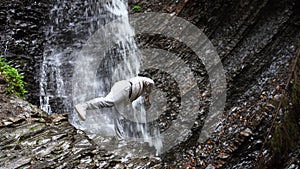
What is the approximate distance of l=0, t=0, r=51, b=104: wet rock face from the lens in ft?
23.3

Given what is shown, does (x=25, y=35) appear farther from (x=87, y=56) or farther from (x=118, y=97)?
(x=118, y=97)

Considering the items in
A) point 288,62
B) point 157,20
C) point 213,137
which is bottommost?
point 213,137

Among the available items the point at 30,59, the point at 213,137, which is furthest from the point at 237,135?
the point at 30,59

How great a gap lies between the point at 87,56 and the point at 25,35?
154cm

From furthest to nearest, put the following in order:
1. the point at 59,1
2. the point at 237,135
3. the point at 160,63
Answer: the point at 59,1
the point at 160,63
the point at 237,135

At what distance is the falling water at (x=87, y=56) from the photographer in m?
6.92

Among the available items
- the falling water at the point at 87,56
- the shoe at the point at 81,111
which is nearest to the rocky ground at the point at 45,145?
the shoe at the point at 81,111

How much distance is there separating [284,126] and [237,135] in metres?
0.77

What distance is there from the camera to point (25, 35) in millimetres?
7590

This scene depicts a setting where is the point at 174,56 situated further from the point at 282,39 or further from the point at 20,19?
the point at 20,19

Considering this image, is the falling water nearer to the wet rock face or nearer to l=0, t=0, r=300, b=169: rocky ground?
the wet rock face

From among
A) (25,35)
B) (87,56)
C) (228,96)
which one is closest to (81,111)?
(228,96)

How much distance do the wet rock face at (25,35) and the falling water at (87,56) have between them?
191 millimetres

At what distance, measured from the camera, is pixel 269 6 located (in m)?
7.59
